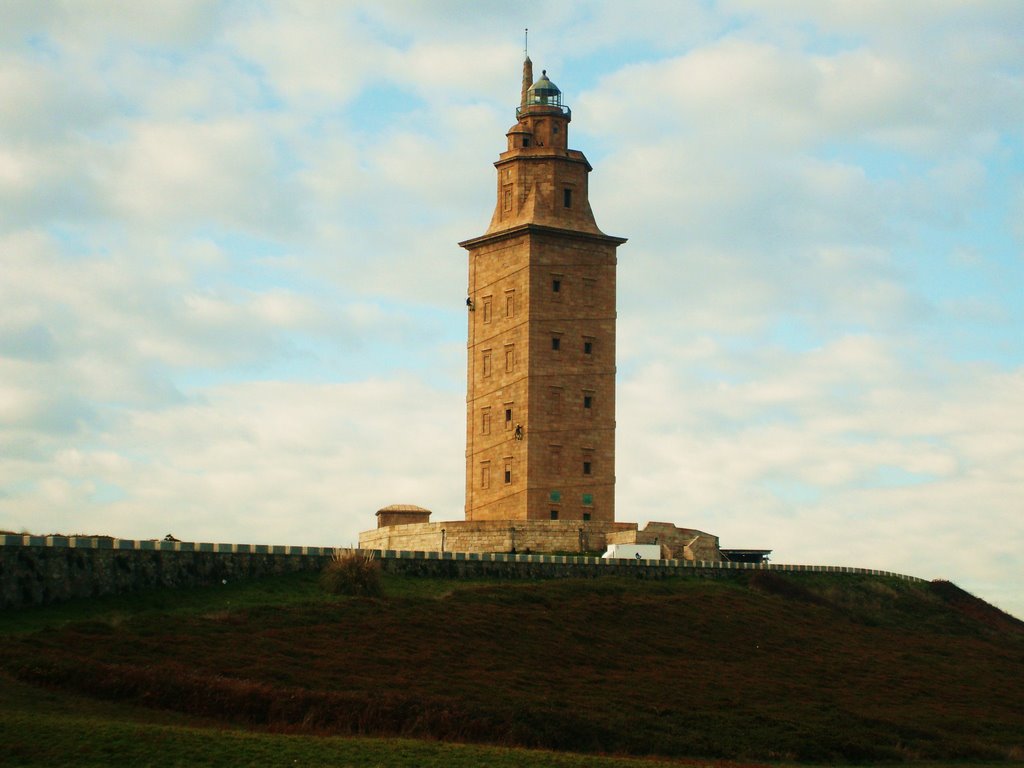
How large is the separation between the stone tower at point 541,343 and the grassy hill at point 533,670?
423 inches

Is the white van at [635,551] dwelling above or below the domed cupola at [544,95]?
below

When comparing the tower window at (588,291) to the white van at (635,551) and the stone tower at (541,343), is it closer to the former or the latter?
the stone tower at (541,343)

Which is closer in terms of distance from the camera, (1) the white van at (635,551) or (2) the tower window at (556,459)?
(1) the white van at (635,551)

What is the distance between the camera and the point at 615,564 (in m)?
56.3

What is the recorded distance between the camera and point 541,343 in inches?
2571

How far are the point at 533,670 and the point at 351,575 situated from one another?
27.1 feet

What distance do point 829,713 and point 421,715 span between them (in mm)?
12444

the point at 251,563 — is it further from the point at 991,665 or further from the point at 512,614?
the point at 991,665

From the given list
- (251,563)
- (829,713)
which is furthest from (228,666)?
(829,713)

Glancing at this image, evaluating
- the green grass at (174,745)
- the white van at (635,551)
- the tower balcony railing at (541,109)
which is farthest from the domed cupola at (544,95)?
the green grass at (174,745)

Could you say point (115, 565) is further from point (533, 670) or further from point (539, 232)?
point (539, 232)

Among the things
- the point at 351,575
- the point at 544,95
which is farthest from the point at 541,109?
the point at 351,575

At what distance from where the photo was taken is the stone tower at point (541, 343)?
6488 centimetres

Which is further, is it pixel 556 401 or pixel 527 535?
pixel 556 401
